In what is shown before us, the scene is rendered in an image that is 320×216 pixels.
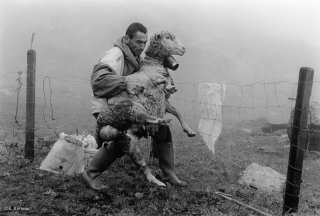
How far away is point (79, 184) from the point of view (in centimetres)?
493

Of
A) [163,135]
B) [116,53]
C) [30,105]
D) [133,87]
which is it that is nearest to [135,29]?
[116,53]

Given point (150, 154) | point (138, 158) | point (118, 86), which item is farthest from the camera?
point (150, 154)

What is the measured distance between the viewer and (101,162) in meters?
4.68

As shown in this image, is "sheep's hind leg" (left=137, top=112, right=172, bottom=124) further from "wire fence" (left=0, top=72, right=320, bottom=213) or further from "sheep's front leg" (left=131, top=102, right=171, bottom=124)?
"wire fence" (left=0, top=72, right=320, bottom=213)

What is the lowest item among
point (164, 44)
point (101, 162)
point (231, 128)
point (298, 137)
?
point (231, 128)

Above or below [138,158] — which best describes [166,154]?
below

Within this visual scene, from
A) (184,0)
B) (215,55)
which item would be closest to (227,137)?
(215,55)

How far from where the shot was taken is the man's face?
185 inches

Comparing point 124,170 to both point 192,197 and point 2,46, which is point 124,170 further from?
point 2,46

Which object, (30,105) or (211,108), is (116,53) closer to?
(211,108)

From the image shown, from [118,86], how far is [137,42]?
764mm

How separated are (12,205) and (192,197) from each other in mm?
2074

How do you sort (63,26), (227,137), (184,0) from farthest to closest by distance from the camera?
(184,0)
(63,26)
(227,137)

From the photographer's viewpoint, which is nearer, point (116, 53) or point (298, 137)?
point (298, 137)
